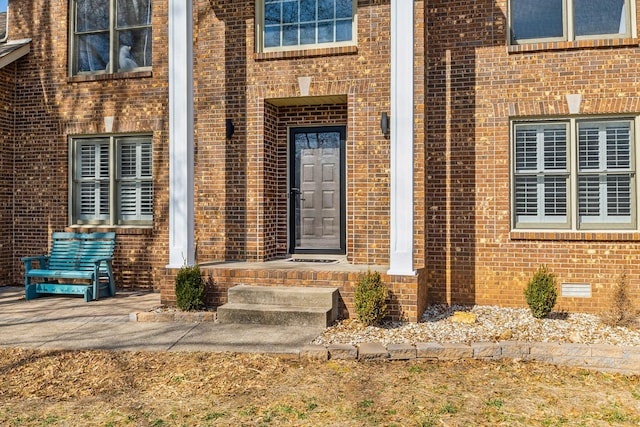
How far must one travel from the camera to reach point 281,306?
20.5ft

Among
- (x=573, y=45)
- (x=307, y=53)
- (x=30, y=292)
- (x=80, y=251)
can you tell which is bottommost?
(x=30, y=292)

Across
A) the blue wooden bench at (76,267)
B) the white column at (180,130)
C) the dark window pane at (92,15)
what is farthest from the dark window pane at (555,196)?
the dark window pane at (92,15)

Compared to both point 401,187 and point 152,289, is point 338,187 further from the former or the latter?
point 152,289

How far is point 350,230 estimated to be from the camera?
759 centimetres

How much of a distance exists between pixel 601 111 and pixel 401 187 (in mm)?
3132

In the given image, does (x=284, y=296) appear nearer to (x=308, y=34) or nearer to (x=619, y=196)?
(x=308, y=34)

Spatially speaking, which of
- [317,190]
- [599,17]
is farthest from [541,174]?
[317,190]

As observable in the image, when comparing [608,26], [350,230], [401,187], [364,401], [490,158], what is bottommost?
[364,401]

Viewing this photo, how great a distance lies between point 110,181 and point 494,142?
642cm

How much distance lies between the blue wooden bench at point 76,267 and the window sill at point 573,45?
6935 mm

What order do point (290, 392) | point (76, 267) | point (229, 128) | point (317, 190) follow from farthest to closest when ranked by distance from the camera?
point (317, 190), point (76, 267), point (229, 128), point (290, 392)

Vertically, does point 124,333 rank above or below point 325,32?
below

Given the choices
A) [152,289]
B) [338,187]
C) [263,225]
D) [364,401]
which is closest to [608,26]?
[338,187]

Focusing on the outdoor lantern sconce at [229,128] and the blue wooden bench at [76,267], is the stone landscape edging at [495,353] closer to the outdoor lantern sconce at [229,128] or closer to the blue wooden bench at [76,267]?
the outdoor lantern sconce at [229,128]
